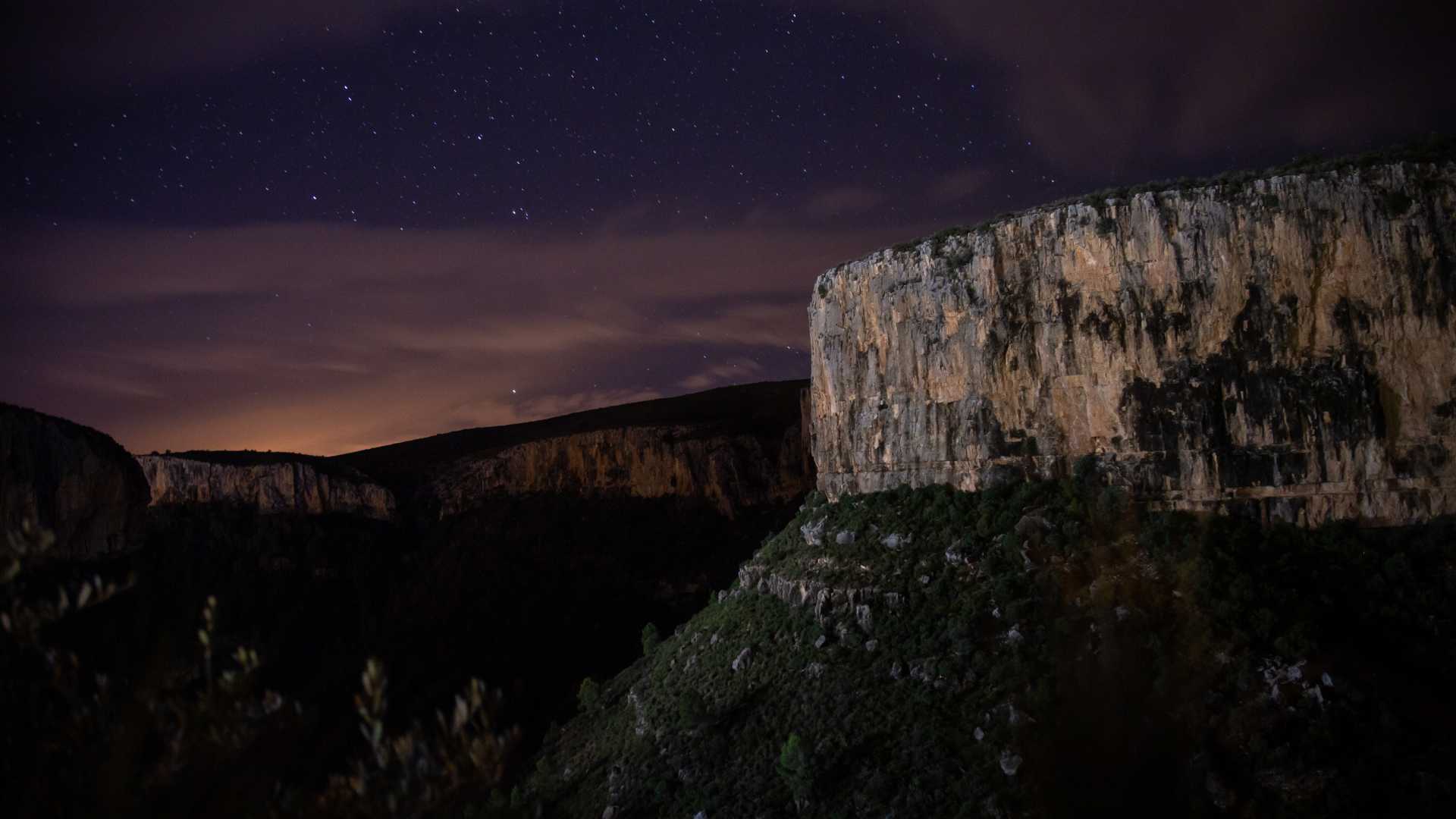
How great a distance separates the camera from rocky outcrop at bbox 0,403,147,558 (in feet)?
156

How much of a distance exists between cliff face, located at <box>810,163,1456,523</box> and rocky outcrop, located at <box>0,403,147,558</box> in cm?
4470

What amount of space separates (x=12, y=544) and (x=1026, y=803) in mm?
27741

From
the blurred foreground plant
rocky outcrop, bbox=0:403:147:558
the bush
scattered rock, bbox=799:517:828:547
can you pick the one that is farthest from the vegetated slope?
rocky outcrop, bbox=0:403:147:558

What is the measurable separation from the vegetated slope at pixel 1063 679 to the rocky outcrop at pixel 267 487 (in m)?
61.0

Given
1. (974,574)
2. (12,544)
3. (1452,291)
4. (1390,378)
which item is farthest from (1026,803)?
(12,544)

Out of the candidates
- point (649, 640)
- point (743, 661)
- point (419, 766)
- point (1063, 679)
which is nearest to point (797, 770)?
point (743, 661)

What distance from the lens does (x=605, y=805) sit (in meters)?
37.1

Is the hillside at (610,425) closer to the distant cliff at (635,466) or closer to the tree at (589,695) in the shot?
the distant cliff at (635,466)

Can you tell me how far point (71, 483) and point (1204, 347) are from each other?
60282 mm

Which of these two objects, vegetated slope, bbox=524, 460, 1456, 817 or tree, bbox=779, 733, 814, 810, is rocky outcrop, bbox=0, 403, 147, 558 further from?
tree, bbox=779, 733, 814, 810

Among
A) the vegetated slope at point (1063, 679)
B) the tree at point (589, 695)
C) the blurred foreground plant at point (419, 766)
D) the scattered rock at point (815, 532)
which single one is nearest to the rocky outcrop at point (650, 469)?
the tree at point (589, 695)

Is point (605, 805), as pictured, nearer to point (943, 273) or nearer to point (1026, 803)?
point (1026, 803)

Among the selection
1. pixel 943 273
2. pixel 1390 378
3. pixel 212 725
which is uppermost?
pixel 943 273

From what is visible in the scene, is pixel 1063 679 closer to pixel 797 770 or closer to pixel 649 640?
pixel 797 770
